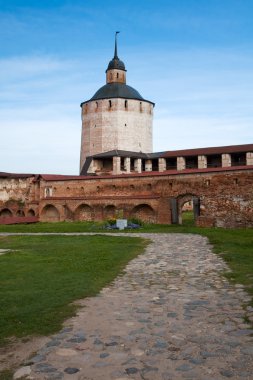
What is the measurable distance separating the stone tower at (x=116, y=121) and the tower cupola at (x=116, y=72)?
89cm

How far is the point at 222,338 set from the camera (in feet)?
13.7

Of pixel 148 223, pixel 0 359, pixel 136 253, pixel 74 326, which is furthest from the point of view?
pixel 148 223

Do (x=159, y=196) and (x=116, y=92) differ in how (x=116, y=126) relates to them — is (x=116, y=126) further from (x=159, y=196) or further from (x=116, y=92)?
(x=159, y=196)

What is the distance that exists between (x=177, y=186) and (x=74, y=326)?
24.1 metres

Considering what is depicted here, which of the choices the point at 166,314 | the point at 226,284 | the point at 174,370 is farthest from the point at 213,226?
the point at 174,370

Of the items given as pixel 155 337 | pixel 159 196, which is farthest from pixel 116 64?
pixel 155 337

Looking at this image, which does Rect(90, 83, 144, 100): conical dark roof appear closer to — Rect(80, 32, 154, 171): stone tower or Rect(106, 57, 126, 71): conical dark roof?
Rect(80, 32, 154, 171): stone tower

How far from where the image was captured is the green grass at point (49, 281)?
483cm

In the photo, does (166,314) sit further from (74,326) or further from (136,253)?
(136,253)

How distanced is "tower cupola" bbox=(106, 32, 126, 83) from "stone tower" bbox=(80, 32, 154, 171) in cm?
89

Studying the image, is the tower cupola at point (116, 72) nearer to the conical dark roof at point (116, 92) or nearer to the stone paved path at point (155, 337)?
the conical dark roof at point (116, 92)

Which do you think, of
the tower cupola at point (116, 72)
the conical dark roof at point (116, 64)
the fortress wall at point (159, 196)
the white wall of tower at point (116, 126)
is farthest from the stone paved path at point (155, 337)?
the conical dark roof at point (116, 64)

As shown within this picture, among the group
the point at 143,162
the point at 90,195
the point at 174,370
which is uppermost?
the point at 143,162

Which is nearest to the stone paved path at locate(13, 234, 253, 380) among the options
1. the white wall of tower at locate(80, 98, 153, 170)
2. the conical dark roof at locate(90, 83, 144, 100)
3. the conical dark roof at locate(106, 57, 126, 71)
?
the white wall of tower at locate(80, 98, 153, 170)
